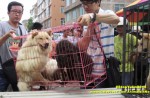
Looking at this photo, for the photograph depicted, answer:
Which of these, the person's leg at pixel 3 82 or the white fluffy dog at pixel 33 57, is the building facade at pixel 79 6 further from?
the white fluffy dog at pixel 33 57

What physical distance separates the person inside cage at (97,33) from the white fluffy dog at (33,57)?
15.2 inches

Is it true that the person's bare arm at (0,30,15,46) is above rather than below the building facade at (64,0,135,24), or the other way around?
below

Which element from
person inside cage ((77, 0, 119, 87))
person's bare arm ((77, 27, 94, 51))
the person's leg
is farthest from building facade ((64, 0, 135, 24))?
person's bare arm ((77, 27, 94, 51))

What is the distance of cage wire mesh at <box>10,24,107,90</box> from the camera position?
2.79 meters

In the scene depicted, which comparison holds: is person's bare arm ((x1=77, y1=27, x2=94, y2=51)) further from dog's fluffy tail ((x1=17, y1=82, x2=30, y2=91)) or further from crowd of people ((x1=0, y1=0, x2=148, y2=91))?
dog's fluffy tail ((x1=17, y1=82, x2=30, y2=91))

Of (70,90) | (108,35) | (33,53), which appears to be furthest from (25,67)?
(108,35)

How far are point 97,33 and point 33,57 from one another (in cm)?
63

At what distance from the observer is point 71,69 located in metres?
2.87

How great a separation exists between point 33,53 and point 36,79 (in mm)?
242

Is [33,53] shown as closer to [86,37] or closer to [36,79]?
[36,79]

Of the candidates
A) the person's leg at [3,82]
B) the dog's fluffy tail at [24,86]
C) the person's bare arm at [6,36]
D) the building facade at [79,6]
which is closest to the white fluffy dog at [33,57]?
the dog's fluffy tail at [24,86]

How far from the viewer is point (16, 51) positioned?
3305mm

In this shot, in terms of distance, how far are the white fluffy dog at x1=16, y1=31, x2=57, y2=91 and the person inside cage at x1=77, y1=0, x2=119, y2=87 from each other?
39 centimetres

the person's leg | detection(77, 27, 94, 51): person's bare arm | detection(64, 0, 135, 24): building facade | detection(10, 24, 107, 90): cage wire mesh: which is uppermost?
detection(64, 0, 135, 24): building facade
